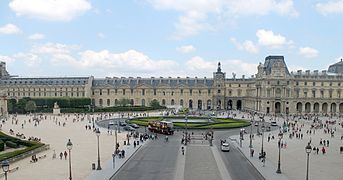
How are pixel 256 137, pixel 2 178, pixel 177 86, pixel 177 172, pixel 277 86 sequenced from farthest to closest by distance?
pixel 177 86 → pixel 277 86 → pixel 256 137 → pixel 177 172 → pixel 2 178

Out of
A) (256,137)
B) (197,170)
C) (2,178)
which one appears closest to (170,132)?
(256,137)

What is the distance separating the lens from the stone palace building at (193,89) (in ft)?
366

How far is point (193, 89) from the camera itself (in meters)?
140

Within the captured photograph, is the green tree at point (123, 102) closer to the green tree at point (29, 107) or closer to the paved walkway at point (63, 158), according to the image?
the green tree at point (29, 107)

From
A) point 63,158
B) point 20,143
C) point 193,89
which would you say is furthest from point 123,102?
point 63,158

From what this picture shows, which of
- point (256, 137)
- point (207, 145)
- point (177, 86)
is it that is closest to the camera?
point (207, 145)

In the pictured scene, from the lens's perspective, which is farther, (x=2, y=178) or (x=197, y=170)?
(x=197, y=170)

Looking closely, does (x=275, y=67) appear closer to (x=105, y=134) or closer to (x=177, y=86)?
(x=177, y=86)

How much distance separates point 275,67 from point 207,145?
63112 mm

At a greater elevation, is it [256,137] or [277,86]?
[277,86]

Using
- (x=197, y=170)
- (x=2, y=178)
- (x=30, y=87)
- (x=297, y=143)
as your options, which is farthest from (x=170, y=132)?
(x=30, y=87)

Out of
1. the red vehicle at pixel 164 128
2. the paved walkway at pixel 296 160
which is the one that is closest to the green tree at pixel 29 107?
the red vehicle at pixel 164 128

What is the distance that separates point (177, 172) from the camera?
111ft

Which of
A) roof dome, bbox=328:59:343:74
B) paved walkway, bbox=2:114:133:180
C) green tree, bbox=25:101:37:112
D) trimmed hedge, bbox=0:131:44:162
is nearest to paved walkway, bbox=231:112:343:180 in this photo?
paved walkway, bbox=2:114:133:180
